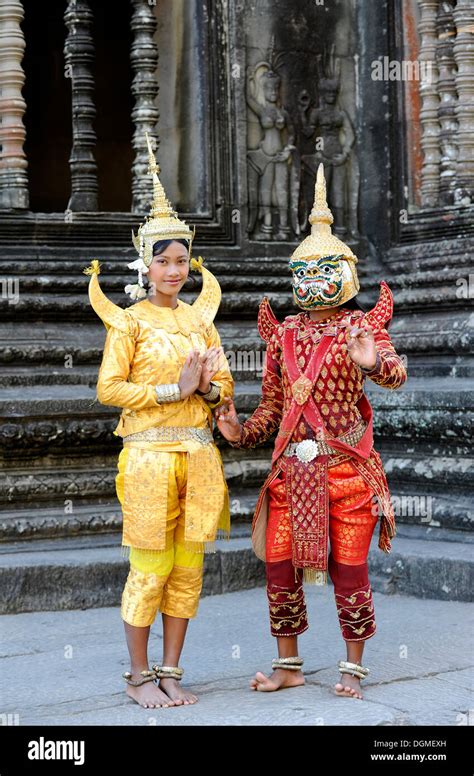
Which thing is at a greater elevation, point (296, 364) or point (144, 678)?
point (296, 364)

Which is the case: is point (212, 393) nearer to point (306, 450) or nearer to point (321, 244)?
point (306, 450)

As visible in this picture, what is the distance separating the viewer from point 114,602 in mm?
5918

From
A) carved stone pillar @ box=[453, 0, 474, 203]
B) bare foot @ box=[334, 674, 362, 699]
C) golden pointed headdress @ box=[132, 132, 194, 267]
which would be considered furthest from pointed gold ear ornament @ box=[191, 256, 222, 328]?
carved stone pillar @ box=[453, 0, 474, 203]

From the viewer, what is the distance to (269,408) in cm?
480

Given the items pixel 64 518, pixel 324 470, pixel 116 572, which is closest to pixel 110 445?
pixel 64 518

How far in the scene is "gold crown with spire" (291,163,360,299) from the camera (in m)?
4.57

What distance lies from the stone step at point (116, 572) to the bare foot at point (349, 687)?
1461 mm

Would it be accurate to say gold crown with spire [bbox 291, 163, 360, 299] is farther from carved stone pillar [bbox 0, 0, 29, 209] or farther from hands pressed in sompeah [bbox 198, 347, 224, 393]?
carved stone pillar [bbox 0, 0, 29, 209]

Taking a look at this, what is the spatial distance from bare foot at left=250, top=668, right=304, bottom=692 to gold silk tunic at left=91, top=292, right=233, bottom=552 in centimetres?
50

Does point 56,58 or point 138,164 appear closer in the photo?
point 138,164

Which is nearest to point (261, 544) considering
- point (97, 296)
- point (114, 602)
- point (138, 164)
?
point (97, 296)

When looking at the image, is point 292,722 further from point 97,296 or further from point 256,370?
point 256,370

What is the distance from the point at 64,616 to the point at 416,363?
238 centimetres

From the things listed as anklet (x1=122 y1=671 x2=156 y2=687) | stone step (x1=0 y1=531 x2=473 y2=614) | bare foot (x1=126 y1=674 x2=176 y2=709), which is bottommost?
bare foot (x1=126 y1=674 x2=176 y2=709)
